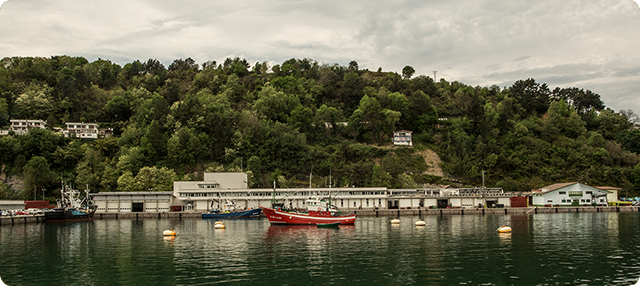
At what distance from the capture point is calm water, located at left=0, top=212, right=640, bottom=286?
30.3m

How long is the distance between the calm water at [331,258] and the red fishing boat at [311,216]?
8.27m

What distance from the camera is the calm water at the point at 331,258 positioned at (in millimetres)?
30344

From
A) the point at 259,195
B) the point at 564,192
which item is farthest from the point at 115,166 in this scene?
the point at 564,192

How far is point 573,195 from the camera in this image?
99625 mm

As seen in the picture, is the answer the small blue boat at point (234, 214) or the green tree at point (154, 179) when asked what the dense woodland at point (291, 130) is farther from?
the small blue boat at point (234, 214)

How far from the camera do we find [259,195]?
94.8m

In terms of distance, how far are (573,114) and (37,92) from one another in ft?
531

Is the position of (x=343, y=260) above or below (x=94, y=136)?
below

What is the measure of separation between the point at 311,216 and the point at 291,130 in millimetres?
63401

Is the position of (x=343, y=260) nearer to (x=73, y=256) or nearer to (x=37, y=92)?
(x=73, y=256)

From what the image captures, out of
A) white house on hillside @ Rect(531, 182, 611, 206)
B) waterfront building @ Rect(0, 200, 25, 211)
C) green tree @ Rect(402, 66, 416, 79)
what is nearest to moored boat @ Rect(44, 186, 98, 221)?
waterfront building @ Rect(0, 200, 25, 211)

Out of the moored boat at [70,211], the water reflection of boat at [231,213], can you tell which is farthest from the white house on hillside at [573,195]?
the moored boat at [70,211]

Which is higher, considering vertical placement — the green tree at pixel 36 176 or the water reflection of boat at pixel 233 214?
the green tree at pixel 36 176

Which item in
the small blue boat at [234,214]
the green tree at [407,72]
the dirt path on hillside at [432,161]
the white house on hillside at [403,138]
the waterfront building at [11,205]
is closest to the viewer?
the small blue boat at [234,214]
